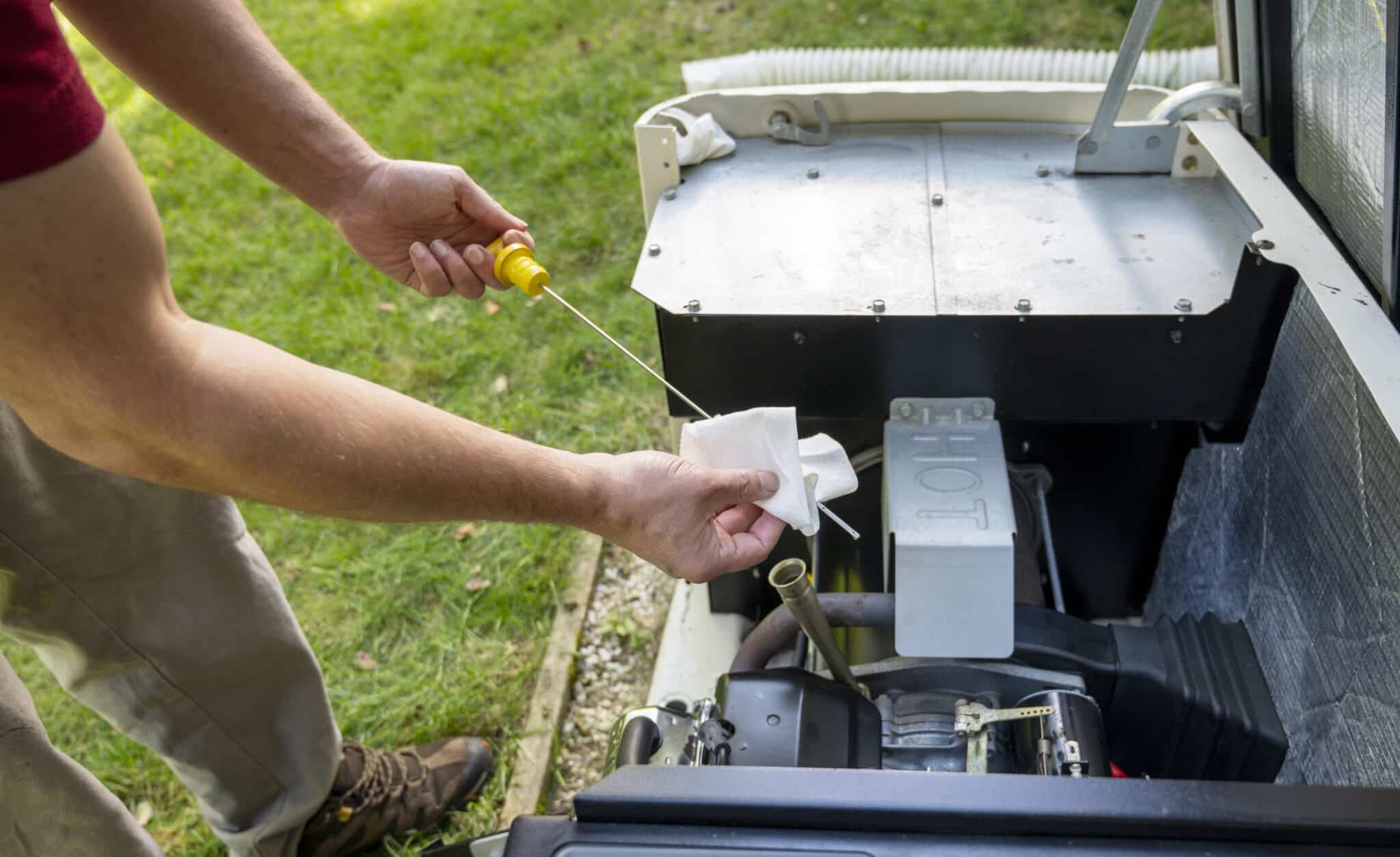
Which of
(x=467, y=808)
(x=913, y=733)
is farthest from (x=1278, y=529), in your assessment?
(x=467, y=808)

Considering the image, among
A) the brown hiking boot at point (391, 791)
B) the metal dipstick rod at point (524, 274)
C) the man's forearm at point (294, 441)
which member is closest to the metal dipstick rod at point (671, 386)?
the metal dipstick rod at point (524, 274)

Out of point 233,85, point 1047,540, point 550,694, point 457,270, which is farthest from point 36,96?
point 550,694

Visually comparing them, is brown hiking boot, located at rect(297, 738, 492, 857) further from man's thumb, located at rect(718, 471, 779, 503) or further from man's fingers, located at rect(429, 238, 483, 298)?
man's thumb, located at rect(718, 471, 779, 503)

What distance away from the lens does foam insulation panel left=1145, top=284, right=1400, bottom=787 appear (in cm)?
110

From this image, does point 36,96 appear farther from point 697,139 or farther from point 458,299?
point 458,299

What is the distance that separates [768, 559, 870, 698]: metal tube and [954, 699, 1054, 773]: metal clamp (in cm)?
15

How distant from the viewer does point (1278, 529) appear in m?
1.35

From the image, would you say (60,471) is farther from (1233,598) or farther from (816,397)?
(1233,598)

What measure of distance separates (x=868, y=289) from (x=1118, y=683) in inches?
24.4

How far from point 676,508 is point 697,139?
797 mm

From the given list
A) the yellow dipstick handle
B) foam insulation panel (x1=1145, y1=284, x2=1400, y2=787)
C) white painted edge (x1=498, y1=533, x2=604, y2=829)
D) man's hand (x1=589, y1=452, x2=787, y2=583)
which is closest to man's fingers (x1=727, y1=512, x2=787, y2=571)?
man's hand (x1=589, y1=452, x2=787, y2=583)

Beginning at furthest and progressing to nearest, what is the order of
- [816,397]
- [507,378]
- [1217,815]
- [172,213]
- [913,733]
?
[172,213], [507,378], [816,397], [913,733], [1217,815]

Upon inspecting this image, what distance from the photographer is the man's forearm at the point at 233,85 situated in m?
1.21

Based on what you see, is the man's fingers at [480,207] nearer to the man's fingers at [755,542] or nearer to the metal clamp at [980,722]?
the man's fingers at [755,542]
